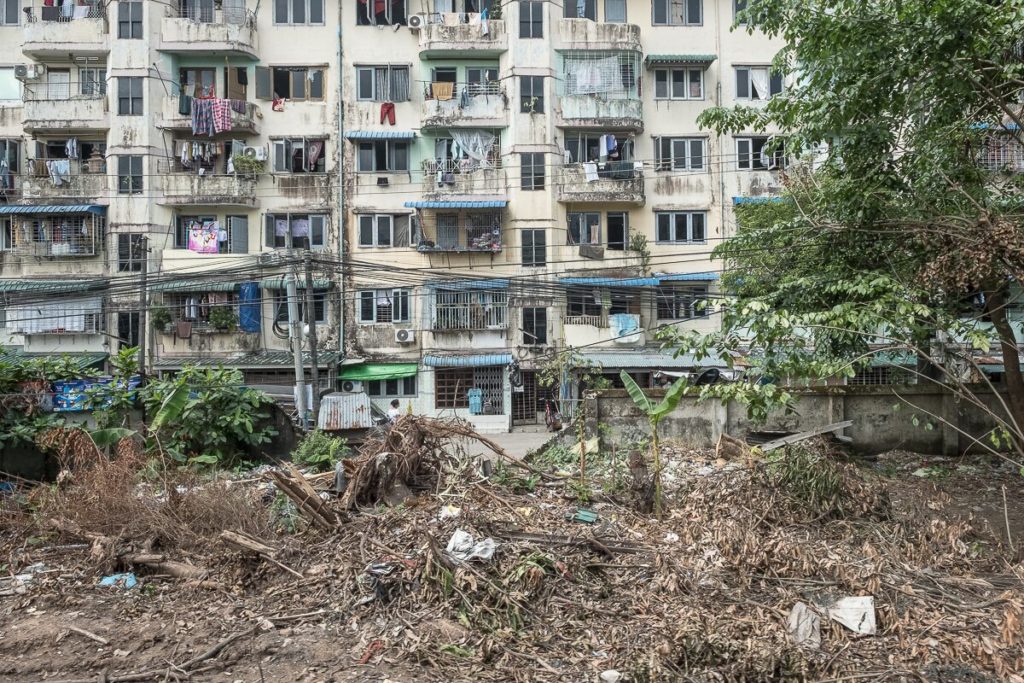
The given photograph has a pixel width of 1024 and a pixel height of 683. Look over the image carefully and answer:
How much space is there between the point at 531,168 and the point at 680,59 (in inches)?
248

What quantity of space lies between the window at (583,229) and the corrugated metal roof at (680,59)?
18.6ft

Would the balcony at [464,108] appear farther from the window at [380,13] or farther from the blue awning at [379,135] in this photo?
the window at [380,13]

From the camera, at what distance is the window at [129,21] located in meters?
26.4

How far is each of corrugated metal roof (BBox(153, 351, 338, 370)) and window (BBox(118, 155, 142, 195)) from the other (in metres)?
5.66

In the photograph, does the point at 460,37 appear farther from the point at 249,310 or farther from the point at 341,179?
the point at 249,310

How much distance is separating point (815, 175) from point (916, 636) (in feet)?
32.1

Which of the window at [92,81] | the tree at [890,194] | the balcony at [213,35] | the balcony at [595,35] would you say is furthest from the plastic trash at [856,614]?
the window at [92,81]

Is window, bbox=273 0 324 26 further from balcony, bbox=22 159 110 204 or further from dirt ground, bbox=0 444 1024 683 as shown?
dirt ground, bbox=0 444 1024 683

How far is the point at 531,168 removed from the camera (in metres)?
26.4

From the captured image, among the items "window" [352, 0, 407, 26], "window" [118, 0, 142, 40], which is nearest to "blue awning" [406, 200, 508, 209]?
"window" [352, 0, 407, 26]

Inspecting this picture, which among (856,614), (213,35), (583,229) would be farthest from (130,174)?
(856,614)

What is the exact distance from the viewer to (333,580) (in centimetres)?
814

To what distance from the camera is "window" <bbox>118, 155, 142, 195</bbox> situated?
26531 mm

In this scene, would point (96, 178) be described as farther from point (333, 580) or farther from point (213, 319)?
point (333, 580)
